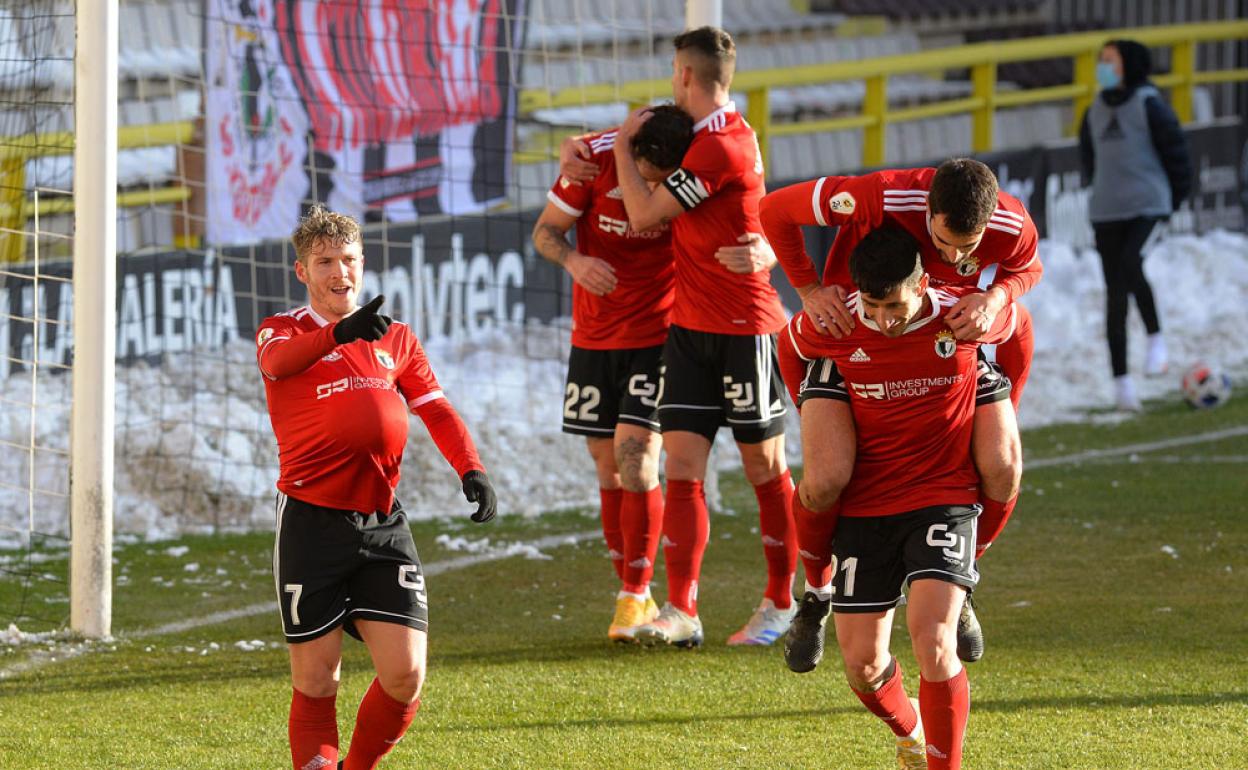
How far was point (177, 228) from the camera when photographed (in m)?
10.6

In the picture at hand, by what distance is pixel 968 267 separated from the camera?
14.6 ft

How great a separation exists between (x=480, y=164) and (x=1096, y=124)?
373 cm

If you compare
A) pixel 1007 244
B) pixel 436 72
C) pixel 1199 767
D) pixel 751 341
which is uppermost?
pixel 436 72

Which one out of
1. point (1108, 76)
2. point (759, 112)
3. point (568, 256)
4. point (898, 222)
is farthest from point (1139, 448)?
point (898, 222)

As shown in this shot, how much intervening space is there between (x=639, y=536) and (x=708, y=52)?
164 cm

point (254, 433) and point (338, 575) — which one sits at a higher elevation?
point (338, 575)

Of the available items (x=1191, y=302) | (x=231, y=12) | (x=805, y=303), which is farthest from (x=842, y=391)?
(x=1191, y=302)

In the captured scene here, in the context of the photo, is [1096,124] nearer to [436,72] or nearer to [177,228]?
[436,72]

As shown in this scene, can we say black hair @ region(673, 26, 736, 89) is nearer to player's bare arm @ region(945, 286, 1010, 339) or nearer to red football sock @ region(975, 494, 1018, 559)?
player's bare arm @ region(945, 286, 1010, 339)

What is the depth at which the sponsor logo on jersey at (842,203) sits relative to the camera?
176 inches

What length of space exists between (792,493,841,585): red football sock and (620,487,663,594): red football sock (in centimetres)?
147

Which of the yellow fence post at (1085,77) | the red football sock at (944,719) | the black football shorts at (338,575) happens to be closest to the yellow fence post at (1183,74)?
the yellow fence post at (1085,77)

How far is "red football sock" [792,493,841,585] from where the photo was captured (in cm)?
449

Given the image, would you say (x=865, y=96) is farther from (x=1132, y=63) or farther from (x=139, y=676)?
(x=139, y=676)
